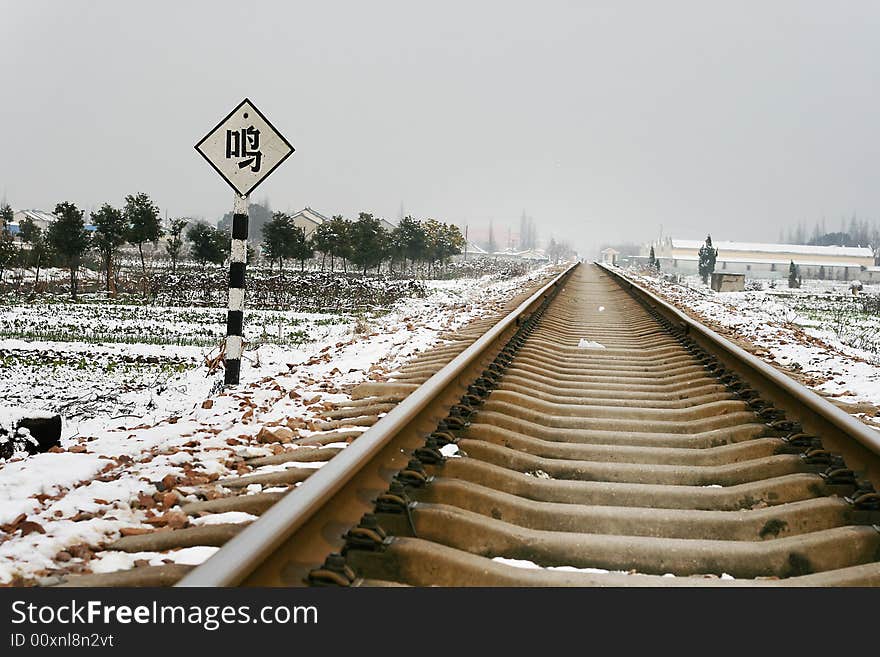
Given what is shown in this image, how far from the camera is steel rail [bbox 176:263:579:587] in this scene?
1.67 m

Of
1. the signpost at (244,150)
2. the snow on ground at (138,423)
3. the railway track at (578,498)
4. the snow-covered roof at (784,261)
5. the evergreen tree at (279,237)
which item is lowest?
the snow on ground at (138,423)

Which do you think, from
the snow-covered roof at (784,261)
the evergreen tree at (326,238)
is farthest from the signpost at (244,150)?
the snow-covered roof at (784,261)

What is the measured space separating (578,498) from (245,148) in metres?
4.79

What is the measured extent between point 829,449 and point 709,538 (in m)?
1.05

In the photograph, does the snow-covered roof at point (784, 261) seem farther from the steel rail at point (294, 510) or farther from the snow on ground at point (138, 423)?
the steel rail at point (294, 510)

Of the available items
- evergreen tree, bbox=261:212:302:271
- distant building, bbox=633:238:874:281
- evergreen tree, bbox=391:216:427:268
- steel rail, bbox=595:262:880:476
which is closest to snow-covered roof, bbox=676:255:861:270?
distant building, bbox=633:238:874:281

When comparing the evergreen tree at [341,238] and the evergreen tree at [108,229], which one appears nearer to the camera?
the evergreen tree at [108,229]

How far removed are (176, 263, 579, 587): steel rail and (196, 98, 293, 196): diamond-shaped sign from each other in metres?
3.60

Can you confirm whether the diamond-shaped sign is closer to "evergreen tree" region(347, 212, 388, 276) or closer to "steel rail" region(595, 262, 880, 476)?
"steel rail" region(595, 262, 880, 476)

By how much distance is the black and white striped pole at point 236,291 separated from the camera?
6539 mm

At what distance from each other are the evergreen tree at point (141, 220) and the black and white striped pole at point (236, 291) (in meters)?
30.8

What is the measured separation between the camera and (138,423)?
5.73 metres
